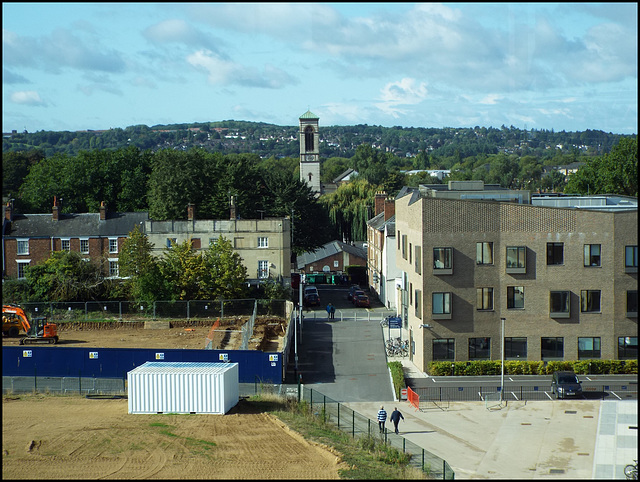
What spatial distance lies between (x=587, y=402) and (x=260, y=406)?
16.5 m

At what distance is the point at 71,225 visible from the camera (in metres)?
66.1

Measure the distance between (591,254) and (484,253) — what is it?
20.4 feet

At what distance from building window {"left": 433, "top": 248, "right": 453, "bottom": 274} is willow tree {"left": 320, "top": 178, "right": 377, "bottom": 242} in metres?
64.5

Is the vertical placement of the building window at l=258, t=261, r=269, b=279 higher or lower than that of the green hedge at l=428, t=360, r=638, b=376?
higher

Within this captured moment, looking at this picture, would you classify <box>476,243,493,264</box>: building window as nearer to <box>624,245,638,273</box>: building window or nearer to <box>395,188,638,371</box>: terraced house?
<box>395,188,638,371</box>: terraced house

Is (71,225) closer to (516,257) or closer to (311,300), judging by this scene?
(311,300)

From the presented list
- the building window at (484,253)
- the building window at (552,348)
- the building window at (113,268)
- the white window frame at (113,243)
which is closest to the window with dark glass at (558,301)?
the building window at (552,348)

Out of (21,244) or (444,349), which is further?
(21,244)

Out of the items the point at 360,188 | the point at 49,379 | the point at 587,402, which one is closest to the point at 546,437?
the point at 587,402

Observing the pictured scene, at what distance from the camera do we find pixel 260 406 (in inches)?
1416

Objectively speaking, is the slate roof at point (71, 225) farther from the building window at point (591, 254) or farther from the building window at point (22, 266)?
the building window at point (591, 254)

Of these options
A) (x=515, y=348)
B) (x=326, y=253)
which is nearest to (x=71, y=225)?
(x=326, y=253)

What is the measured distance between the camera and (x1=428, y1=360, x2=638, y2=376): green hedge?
41.5 m

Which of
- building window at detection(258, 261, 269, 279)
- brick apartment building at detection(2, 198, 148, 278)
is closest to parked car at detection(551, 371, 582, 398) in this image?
building window at detection(258, 261, 269, 279)
